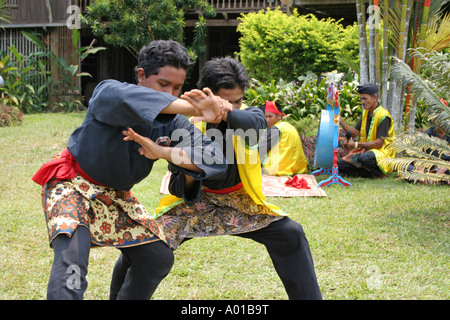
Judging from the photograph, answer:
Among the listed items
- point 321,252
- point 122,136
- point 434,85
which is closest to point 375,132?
point 434,85

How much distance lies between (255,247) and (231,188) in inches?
71.6

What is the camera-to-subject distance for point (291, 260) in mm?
2900

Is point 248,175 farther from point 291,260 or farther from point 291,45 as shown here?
point 291,45

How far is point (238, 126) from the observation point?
267cm

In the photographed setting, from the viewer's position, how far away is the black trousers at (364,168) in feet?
25.8

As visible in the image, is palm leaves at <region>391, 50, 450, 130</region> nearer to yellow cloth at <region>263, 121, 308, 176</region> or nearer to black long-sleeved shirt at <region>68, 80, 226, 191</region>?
yellow cloth at <region>263, 121, 308, 176</region>

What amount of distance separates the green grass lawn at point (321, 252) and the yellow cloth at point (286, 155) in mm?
1248

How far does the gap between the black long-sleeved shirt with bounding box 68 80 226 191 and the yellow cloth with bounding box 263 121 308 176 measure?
5753 millimetres

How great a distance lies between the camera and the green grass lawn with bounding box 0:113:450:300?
3770 millimetres

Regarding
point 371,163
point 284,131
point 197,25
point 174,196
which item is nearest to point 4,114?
point 197,25

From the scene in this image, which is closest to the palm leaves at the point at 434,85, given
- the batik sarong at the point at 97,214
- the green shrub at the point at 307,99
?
the green shrub at the point at 307,99

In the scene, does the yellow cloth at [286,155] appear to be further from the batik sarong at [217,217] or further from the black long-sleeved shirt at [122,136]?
the black long-sleeved shirt at [122,136]

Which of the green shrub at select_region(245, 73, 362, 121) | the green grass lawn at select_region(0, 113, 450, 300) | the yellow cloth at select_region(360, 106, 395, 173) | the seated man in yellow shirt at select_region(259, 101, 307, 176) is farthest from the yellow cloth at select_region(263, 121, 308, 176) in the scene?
the green shrub at select_region(245, 73, 362, 121)

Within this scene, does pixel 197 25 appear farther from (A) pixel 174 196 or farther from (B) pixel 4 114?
(A) pixel 174 196
